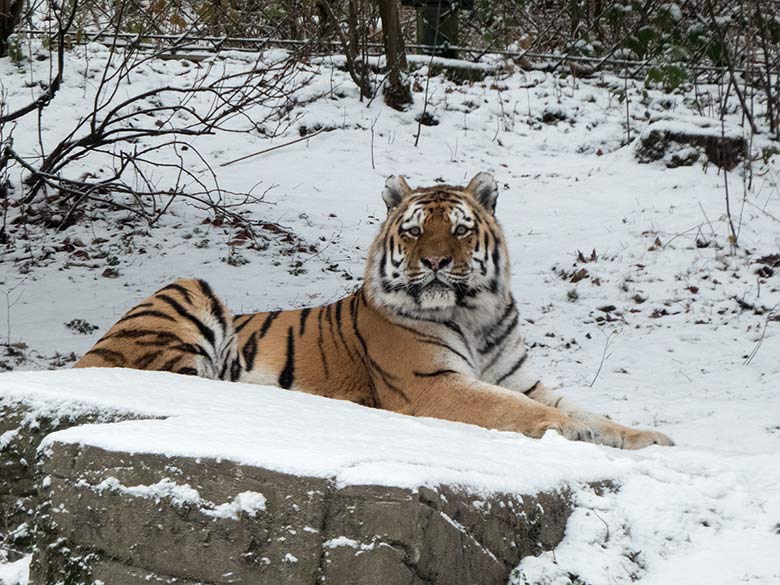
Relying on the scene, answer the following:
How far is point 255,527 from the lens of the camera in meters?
2.64

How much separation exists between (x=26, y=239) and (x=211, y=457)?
6.50 m

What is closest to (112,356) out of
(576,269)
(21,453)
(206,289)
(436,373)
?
(206,289)

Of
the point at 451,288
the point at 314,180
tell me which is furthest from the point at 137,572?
the point at 314,180

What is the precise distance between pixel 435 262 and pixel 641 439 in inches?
52.4

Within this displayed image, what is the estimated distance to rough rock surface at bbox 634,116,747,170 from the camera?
9.71m

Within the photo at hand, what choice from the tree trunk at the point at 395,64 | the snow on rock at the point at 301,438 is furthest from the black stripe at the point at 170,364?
the tree trunk at the point at 395,64

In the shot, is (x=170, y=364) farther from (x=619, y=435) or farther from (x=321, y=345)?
(x=619, y=435)

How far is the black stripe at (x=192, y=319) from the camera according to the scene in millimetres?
5035

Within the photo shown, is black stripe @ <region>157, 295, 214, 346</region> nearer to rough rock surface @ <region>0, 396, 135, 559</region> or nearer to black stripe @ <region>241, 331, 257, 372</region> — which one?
black stripe @ <region>241, 331, 257, 372</region>

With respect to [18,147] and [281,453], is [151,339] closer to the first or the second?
[281,453]

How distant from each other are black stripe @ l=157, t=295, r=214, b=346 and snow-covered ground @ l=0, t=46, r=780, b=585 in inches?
56.6

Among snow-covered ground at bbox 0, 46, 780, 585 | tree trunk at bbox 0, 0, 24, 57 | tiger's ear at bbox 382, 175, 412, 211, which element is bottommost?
snow-covered ground at bbox 0, 46, 780, 585

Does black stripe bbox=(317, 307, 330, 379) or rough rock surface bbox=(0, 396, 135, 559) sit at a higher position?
rough rock surface bbox=(0, 396, 135, 559)

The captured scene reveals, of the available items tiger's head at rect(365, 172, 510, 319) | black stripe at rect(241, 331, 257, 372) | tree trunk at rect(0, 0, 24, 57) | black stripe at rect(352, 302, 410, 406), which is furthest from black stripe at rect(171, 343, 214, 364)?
tree trunk at rect(0, 0, 24, 57)
